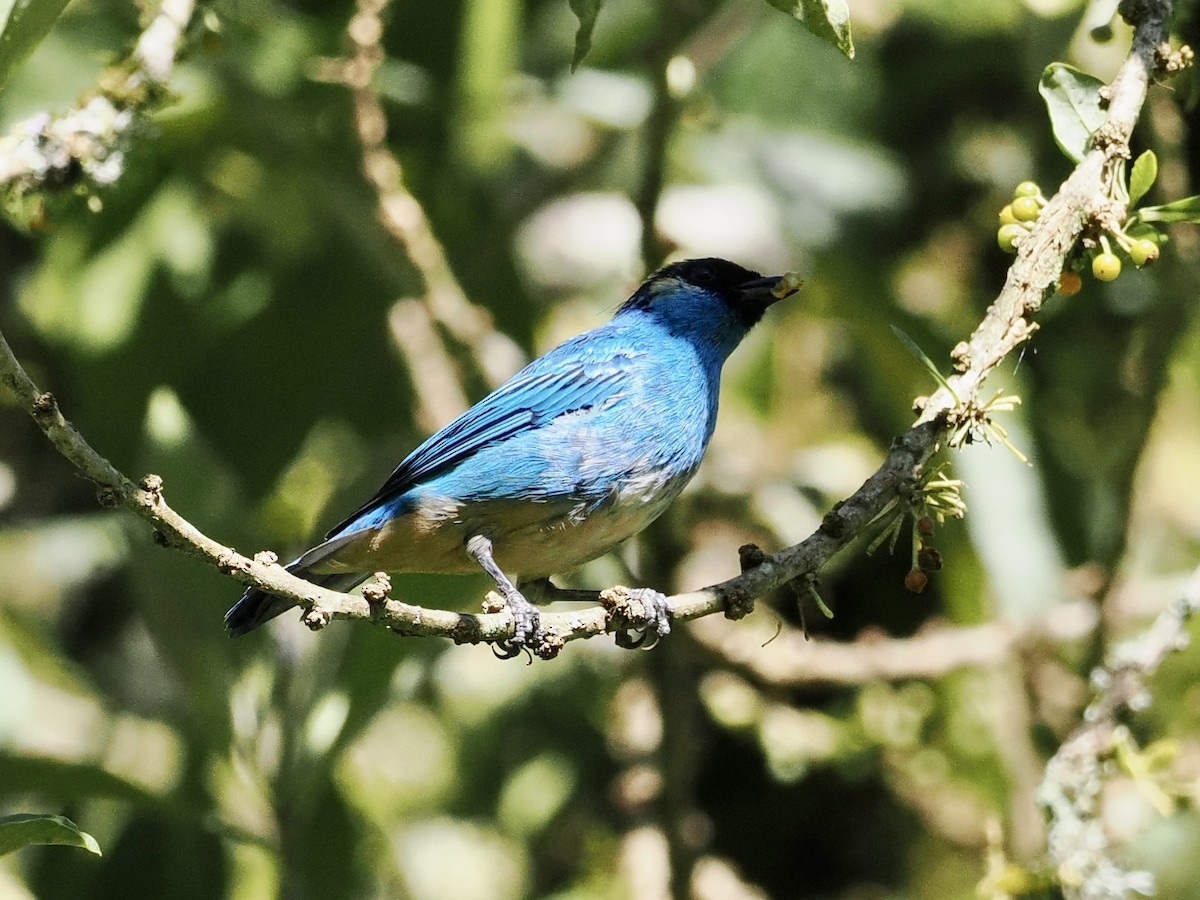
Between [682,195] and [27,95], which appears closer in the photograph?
[27,95]

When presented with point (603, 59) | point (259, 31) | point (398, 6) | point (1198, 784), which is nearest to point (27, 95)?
point (259, 31)

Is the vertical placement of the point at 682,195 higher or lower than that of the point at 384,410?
higher

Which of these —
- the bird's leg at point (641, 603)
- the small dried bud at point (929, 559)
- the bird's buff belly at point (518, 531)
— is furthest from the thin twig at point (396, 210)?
the small dried bud at point (929, 559)

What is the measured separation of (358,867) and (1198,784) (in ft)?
8.02

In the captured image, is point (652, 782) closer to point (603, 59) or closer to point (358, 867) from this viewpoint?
point (358, 867)

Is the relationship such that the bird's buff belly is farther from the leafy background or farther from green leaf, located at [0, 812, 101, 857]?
green leaf, located at [0, 812, 101, 857]

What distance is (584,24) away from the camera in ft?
8.63

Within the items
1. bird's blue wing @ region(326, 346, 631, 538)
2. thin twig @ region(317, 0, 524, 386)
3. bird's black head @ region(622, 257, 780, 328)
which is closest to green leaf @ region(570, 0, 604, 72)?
thin twig @ region(317, 0, 524, 386)

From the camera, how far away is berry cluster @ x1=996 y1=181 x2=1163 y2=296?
247 cm

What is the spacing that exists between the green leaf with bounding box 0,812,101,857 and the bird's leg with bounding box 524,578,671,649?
1.07 m

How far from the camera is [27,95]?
5.11 meters

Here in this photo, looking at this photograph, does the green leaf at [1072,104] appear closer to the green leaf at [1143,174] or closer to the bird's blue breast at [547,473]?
the green leaf at [1143,174]

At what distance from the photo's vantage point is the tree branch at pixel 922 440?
2.43 metres

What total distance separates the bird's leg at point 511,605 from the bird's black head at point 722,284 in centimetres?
125
